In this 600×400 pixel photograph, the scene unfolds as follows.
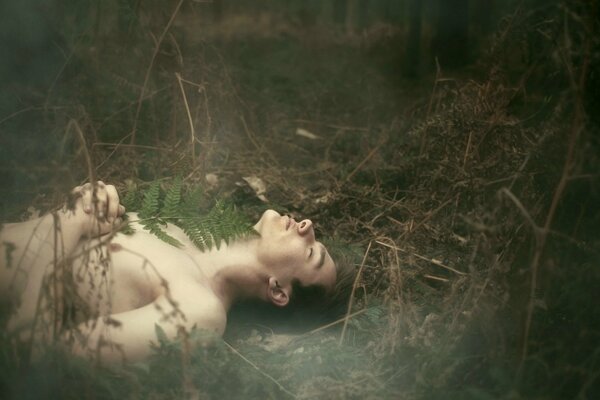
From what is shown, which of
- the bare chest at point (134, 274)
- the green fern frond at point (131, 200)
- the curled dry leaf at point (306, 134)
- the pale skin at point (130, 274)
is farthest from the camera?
the curled dry leaf at point (306, 134)

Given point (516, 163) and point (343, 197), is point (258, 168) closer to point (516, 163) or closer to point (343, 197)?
point (343, 197)

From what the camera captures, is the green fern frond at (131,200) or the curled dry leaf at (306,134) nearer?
the green fern frond at (131,200)

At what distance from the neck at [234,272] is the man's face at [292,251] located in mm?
50

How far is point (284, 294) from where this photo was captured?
122 inches

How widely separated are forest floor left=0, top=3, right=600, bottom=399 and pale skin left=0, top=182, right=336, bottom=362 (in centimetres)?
11

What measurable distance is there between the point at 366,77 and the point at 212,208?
7.05 ft

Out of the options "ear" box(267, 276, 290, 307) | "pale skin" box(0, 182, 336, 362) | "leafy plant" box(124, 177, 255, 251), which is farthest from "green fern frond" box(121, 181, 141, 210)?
"ear" box(267, 276, 290, 307)

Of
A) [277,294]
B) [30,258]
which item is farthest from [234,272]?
[30,258]

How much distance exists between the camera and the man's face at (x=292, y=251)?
3.09m

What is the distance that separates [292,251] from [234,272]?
0.24 metres

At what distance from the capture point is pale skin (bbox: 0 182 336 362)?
2.33 metres

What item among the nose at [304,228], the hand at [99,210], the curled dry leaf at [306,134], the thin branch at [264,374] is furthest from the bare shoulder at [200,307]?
the curled dry leaf at [306,134]

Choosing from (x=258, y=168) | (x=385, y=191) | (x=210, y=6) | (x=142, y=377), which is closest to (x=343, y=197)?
(x=385, y=191)

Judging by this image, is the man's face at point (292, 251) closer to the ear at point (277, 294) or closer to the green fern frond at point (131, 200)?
the ear at point (277, 294)
